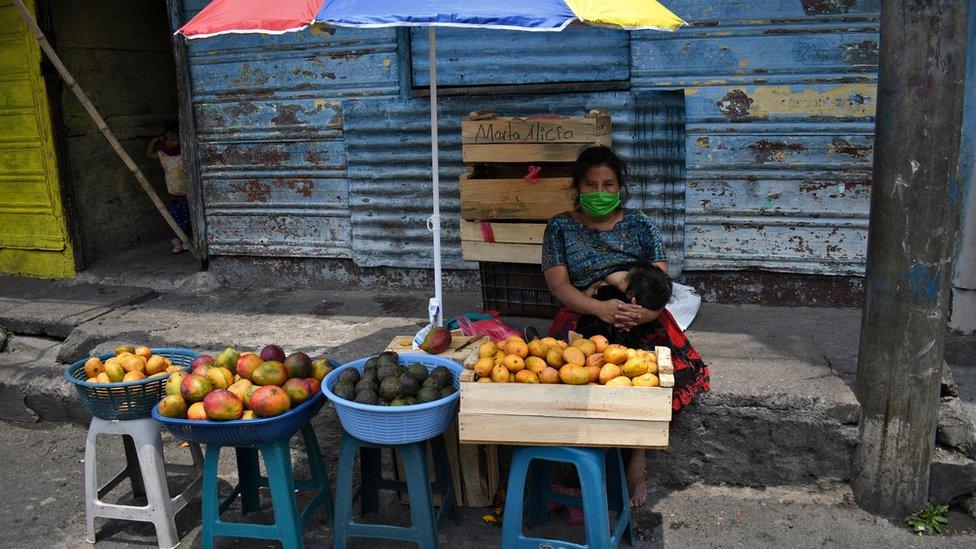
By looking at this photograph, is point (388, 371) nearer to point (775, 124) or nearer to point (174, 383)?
point (174, 383)

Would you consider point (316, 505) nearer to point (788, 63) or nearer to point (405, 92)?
point (405, 92)

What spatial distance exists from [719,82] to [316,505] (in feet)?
11.0

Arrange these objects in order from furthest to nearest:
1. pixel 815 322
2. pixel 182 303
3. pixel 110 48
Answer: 1. pixel 110 48
2. pixel 182 303
3. pixel 815 322

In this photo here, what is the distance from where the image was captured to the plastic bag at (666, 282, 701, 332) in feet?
16.5

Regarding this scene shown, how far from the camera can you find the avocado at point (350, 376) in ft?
11.5

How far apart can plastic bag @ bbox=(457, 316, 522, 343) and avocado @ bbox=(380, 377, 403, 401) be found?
0.96m

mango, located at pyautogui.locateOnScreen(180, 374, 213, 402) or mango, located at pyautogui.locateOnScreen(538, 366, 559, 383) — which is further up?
mango, located at pyautogui.locateOnScreen(538, 366, 559, 383)

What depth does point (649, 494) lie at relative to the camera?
165 inches

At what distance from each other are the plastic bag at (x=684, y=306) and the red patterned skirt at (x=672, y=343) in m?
0.96

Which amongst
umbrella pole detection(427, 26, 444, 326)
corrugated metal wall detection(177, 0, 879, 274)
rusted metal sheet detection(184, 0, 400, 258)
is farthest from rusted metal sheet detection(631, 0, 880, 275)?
rusted metal sheet detection(184, 0, 400, 258)

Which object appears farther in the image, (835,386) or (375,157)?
(375,157)

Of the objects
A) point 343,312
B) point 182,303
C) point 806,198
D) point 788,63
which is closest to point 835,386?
point 806,198

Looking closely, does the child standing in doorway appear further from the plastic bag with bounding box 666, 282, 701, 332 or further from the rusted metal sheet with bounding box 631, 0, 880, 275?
the plastic bag with bounding box 666, 282, 701, 332

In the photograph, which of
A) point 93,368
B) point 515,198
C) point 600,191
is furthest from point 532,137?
point 93,368
